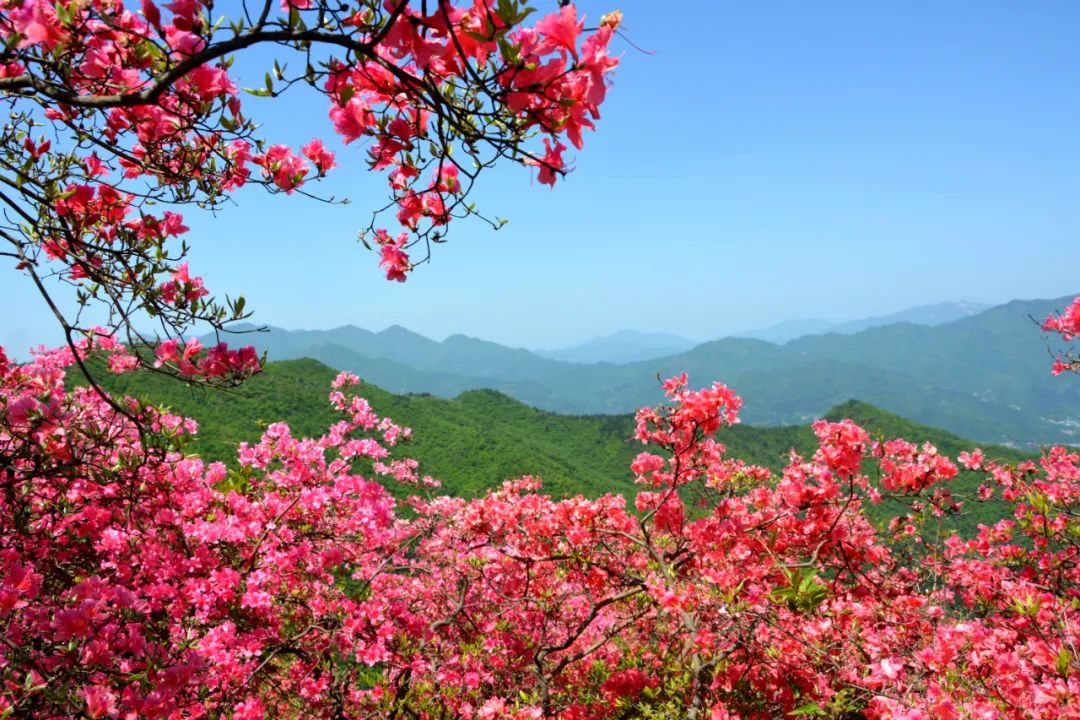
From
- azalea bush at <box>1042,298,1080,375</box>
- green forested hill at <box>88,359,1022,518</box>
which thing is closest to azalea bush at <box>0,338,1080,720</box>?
azalea bush at <box>1042,298,1080,375</box>

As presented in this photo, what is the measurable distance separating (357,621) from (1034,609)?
4392mm

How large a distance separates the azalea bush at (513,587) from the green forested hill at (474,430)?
1653cm

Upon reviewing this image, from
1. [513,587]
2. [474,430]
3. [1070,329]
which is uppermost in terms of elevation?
[1070,329]

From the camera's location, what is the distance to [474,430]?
5422cm

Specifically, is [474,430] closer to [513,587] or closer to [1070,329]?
[513,587]

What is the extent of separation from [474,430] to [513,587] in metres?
49.0

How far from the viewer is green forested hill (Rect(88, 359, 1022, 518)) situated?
35.4 metres

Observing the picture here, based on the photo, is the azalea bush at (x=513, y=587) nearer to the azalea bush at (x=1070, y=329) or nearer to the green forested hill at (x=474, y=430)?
the azalea bush at (x=1070, y=329)

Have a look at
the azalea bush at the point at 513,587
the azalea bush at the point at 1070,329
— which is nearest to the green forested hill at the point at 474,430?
the azalea bush at the point at 513,587

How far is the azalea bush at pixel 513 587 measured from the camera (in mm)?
2783

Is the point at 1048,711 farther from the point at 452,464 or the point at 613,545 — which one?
the point at 452,464

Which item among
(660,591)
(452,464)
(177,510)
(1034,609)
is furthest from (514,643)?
(452,464)

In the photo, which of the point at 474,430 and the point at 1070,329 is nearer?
the point at 1070,329

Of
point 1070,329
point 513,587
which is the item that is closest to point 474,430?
point 513,587
